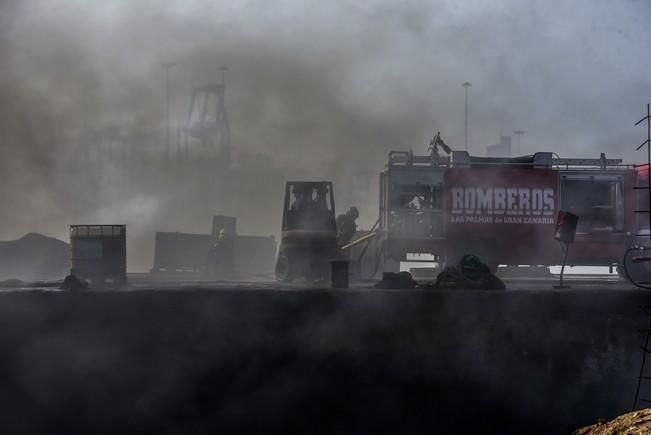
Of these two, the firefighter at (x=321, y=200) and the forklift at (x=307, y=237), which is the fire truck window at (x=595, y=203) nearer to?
the firefighter at (x=321, y=200)

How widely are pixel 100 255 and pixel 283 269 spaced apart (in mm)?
3907

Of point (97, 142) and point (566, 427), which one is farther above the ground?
point (97, 142)

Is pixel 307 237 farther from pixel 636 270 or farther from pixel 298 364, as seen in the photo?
pixel 636 270

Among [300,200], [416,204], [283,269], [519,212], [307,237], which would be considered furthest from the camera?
[416,204]

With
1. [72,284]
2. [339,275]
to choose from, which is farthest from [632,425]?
[72,284]

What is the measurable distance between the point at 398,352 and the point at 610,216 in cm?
910

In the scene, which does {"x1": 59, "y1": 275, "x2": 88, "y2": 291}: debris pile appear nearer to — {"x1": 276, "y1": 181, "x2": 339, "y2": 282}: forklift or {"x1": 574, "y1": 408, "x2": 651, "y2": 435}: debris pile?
{"x1": 276, "y1": 181, "x2": 339, "y2": 282}: forklift

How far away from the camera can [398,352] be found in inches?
427

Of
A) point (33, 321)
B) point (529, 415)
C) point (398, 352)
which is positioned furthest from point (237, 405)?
point (529, 415)

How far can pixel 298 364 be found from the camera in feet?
35.5

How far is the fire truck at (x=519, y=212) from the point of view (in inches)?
695

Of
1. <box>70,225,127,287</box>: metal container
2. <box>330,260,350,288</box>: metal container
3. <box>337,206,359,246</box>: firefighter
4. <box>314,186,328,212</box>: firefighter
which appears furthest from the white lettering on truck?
<box>70,225,127,287</box>: metal container

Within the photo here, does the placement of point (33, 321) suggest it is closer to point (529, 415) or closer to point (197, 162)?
point (529, 415)

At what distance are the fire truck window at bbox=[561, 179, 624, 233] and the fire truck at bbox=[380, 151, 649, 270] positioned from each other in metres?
0.02
